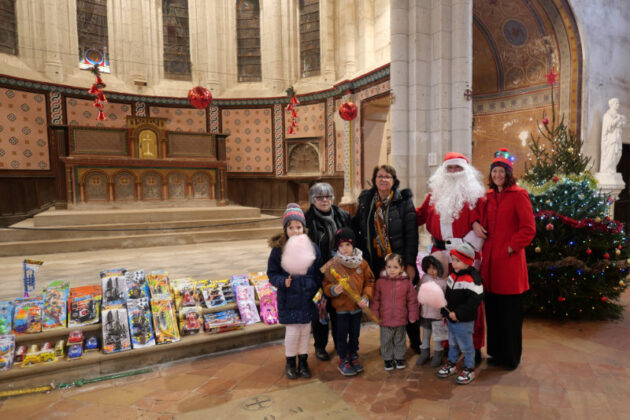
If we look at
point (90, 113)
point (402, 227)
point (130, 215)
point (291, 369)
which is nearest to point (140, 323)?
point (291, 369)

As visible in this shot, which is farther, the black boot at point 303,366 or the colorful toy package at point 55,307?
the colorful toy package at point 55,307

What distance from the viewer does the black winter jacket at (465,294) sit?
2777 mm

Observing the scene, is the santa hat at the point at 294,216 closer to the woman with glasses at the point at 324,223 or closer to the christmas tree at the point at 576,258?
the woman with glasses at the point at 324,223

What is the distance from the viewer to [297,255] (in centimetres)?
285

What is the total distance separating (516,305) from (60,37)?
13.9 m

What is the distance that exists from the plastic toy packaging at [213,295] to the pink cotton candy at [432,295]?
2104 millimetres

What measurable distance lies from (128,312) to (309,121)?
10175 mm

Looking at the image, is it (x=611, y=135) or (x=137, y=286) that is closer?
(x=137, y=286)

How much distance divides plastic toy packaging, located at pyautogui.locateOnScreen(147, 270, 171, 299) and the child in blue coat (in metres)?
1.41

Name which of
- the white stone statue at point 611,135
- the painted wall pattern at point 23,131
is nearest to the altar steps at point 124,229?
the painted wall pattern at point 23,131

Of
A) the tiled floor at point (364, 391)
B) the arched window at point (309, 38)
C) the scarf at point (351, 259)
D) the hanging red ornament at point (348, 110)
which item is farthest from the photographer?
the arched window at point (309, 38)

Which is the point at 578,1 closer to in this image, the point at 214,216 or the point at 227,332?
the point at 214,216

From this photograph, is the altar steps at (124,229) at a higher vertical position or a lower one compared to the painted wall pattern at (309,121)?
lower

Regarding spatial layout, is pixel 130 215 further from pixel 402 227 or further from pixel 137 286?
pixel 402 227
